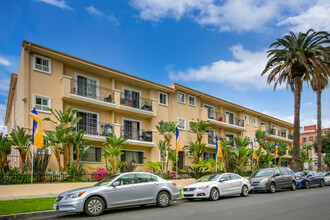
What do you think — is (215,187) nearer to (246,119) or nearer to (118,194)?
(118,194)

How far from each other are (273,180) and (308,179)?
5.17 meters

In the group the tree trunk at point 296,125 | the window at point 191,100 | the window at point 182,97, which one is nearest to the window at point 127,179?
the window at point 182,97

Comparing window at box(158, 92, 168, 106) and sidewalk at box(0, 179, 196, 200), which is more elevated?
window at box(158, 92, 168, 106)

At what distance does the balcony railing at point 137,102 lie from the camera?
80.7 ft

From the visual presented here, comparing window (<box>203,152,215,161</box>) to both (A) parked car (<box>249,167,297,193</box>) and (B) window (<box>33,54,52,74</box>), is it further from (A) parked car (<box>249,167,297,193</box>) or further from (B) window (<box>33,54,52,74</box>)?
(B) window (<box>33,54,52,74</box>)

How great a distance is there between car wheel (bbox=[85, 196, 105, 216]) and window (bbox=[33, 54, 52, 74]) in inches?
487

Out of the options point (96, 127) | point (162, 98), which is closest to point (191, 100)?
point (162, 98)

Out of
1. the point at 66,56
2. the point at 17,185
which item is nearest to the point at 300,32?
the point at 66,56

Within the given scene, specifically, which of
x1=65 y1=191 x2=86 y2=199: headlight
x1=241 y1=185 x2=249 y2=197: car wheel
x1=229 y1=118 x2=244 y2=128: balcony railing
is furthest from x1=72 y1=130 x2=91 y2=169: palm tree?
x1=229 y1=118 x2=244 y2=128: balcony railing

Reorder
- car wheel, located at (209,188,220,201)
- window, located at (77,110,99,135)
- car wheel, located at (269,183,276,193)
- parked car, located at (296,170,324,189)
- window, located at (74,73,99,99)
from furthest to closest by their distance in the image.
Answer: window, located at (74,73,99,99) < window, located at (77,110,99,135) < parked car, located at (296,170,324,189) < car wheel, located at (269,183,276,193) < car wheel, located at (209,188,220,201)

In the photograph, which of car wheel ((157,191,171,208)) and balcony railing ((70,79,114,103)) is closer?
car wheel ((157,191,171,208))

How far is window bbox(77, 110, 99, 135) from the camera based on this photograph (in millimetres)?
21916

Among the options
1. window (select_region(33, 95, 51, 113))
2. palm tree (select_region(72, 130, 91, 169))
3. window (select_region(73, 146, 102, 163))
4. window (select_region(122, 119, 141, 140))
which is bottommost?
window (select_region(73, 146, 102, 163))

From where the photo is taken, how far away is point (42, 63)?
1998 centimetres
